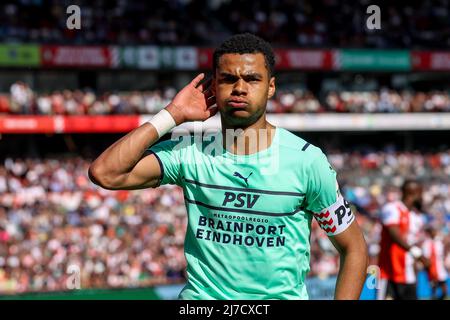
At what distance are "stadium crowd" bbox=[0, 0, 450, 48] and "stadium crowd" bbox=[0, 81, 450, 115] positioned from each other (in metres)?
1.84

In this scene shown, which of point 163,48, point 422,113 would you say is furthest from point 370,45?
point 163,48

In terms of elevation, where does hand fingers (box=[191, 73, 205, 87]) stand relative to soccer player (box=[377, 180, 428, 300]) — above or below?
above

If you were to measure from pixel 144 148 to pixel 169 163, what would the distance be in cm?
16

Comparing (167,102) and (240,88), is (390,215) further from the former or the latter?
(167,102)

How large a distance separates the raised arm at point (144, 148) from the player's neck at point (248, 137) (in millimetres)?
159

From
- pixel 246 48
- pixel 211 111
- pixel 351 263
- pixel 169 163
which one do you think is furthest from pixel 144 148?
pixel 351 263

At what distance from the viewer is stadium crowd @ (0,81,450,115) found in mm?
25703

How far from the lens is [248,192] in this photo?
352 cm

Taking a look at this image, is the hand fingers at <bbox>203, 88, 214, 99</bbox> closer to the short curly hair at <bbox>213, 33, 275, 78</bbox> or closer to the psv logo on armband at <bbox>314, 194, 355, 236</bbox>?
the short curly hair at <bbox>213, 33, 275, 78</bbox>

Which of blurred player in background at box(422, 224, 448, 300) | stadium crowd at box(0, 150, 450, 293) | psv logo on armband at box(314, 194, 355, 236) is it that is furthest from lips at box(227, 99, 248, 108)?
stadium crowd at box(0, 150, 450, 293)

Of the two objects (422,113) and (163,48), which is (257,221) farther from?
(422,113)

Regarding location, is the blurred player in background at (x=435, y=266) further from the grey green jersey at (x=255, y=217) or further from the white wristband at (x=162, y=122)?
the white wristband at (x=162, y=122)

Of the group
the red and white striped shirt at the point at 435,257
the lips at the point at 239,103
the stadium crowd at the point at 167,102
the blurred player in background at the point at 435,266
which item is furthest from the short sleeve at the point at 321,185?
the stadium crowd at the point at 167,102
